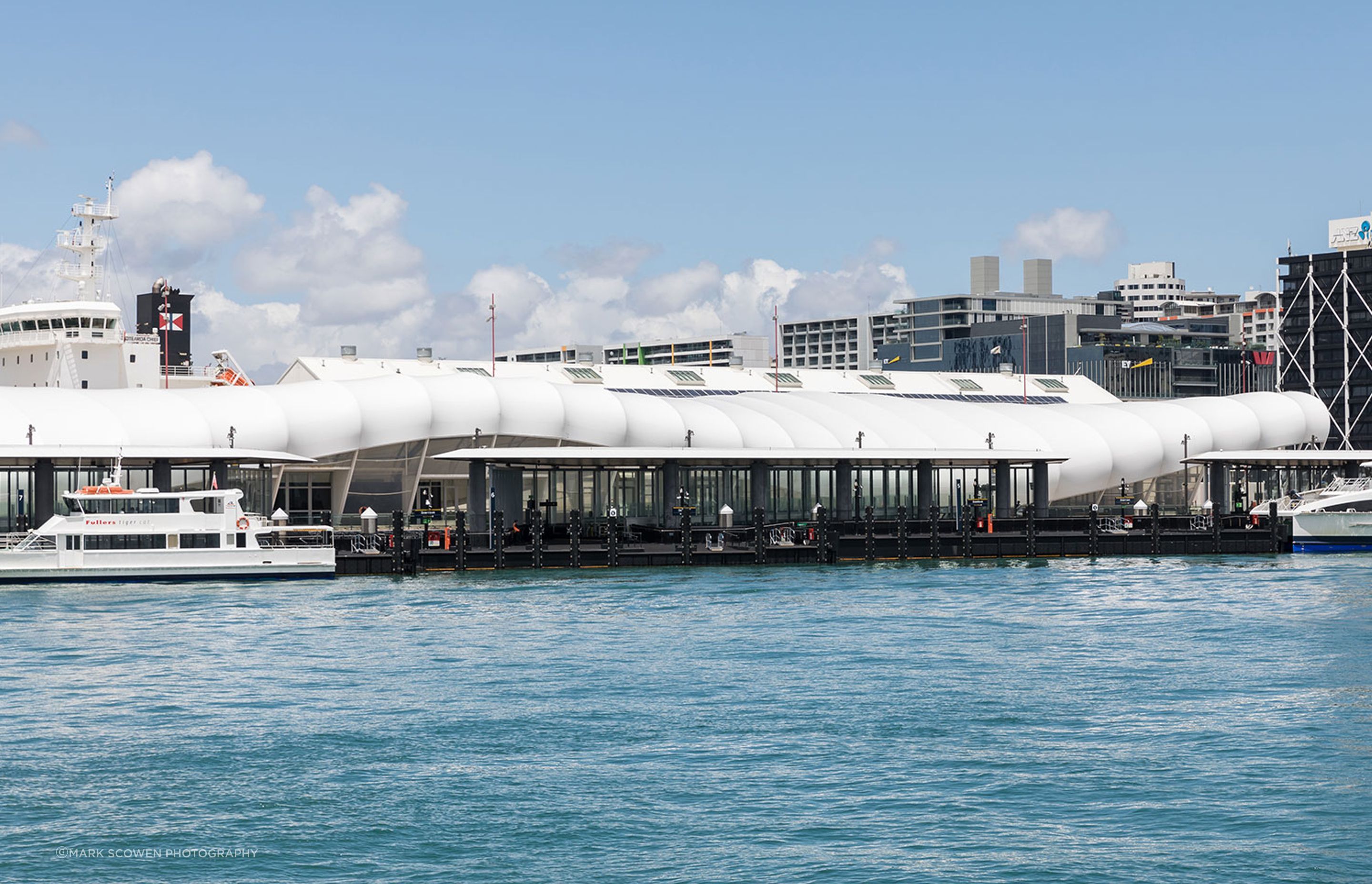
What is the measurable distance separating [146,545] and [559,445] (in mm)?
33150

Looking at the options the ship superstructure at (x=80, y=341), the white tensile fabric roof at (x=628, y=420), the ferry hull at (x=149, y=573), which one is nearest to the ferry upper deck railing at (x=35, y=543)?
the ferry hull at (x=149, y=573)

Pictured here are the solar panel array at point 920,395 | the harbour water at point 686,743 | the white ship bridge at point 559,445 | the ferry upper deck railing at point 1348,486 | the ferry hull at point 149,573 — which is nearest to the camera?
the harbour water at point 686,743

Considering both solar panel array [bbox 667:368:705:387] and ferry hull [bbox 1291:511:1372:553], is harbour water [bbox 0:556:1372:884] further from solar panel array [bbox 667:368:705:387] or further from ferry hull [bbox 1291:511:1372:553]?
solar panel array [bbox 667:368:705:387]

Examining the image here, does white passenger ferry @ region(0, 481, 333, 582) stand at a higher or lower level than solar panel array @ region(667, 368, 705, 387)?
lower

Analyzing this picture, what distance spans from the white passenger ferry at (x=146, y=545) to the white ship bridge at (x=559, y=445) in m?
6.92

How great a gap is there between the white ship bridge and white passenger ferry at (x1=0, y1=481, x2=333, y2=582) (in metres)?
6.92

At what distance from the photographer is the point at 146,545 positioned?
7375cm

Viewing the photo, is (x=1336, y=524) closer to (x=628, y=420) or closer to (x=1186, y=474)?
(x=1186, y=474)

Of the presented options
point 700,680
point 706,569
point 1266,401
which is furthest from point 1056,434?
point 700,680

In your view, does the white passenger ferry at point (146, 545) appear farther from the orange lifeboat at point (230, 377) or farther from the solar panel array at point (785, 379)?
the solar panel array at point (785, 379)

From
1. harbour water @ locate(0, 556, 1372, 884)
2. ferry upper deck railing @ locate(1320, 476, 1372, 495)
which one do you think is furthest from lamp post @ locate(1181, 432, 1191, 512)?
harbour water @ locate(0, 556, 1372, 884)

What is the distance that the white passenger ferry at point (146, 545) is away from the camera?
72.6 meters

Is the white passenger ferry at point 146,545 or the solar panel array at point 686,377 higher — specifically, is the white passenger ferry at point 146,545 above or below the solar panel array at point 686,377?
below

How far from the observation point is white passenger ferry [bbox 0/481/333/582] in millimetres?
72562
